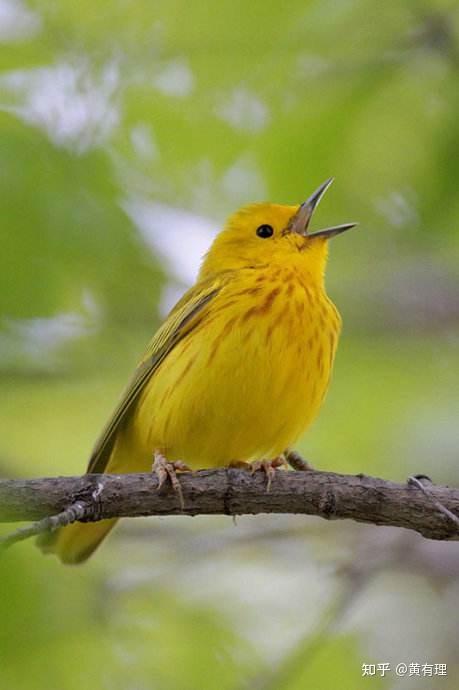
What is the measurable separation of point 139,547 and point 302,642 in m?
2.38

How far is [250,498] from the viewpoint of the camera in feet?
13.7

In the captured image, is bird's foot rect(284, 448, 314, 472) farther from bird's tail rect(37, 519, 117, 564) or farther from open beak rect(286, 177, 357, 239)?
open beak rect(286, 177, 357, 239)

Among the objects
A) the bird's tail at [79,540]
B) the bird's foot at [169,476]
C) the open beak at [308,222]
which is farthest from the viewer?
the open beak at [308,222]


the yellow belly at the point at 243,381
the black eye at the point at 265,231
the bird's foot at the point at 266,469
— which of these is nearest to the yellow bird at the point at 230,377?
the yellow belly at the point at 243,381

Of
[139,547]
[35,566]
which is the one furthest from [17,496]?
[139,547]

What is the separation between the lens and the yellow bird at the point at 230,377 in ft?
15.8

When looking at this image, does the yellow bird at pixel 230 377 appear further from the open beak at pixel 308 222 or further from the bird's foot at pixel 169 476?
the bird's foot at pixel 169 476

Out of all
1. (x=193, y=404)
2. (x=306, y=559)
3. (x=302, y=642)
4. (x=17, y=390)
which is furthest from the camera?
(x=306, y=559)

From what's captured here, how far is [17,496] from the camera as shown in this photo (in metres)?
3.85

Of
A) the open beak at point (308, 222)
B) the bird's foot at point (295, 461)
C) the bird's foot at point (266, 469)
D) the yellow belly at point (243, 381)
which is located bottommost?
the bird's foot at point (266, 469)

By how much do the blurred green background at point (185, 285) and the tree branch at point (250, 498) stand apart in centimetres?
30

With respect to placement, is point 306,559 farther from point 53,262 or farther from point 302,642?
point 53,262

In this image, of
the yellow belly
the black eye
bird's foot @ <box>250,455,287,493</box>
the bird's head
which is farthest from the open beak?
bird's foot @ <box>250,455,287,493</box>

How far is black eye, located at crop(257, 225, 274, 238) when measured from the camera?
586cm
